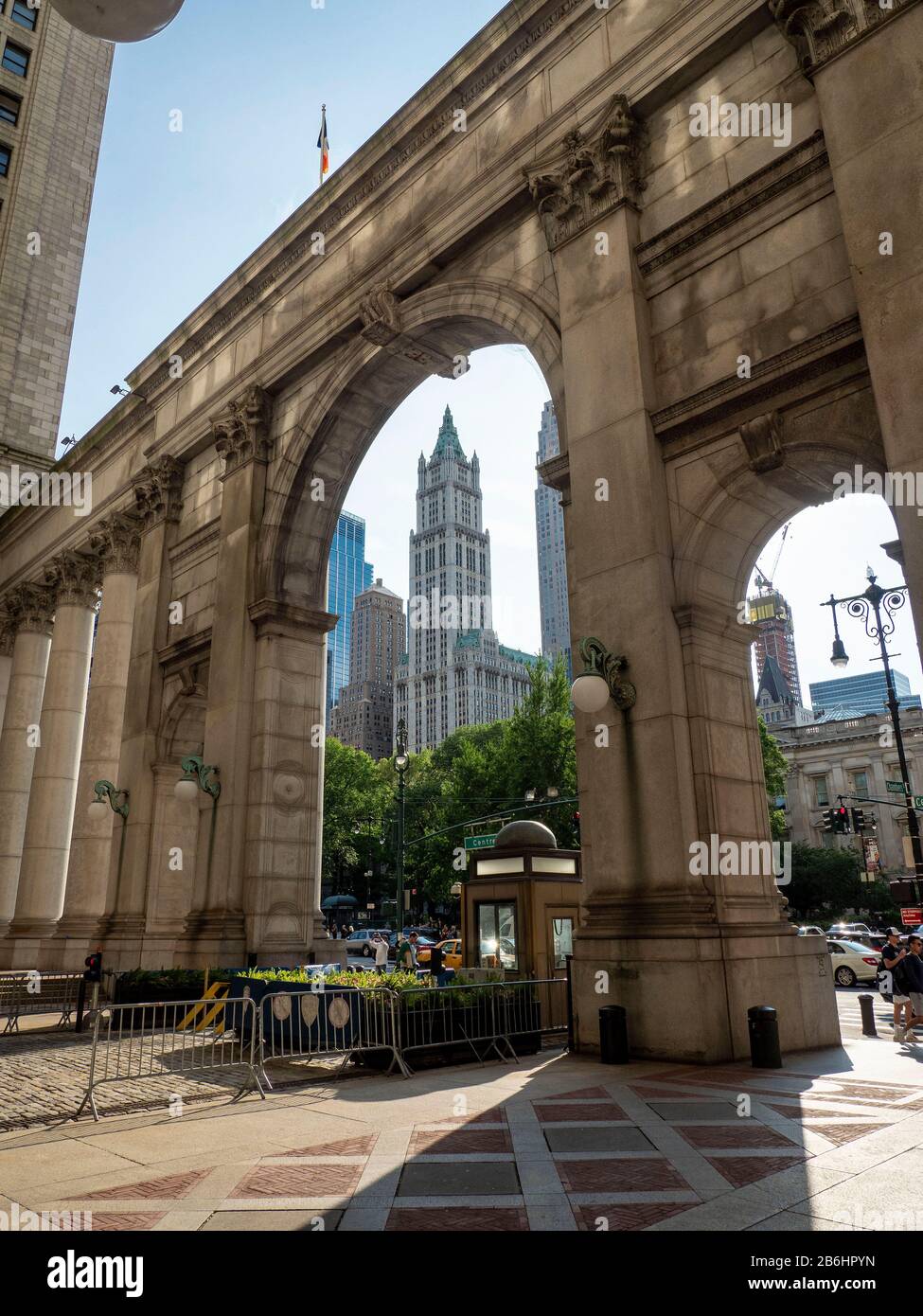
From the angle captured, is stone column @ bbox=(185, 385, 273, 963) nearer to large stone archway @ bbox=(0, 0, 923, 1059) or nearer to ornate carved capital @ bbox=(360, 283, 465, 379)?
large stone archway @ bbox=(0, 0, 923, 1059)

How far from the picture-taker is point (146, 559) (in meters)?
27.3

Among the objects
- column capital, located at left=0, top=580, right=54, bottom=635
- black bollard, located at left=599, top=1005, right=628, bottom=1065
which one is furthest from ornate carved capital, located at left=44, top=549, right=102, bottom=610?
black bollard, located at left=599, top=1005, right=628, bottom=1065

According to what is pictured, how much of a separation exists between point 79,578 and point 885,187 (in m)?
28.8

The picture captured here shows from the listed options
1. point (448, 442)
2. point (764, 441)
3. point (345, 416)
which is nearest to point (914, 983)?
point (764, 441)

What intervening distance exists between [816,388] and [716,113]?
17.7 ft

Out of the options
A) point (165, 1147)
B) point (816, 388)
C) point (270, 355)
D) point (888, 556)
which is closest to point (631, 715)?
point (888, 556)

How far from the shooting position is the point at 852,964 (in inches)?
1105

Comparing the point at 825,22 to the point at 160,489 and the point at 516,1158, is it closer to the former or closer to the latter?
the point at 516,1158

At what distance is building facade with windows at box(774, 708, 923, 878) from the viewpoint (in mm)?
71875

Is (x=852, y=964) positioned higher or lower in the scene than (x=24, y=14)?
lower

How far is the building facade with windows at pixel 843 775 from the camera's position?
71.9 meters
